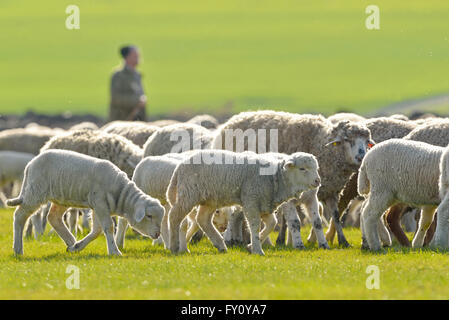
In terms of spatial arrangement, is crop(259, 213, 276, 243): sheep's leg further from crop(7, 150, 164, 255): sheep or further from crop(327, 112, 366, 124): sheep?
crop(327, 112, 366, 124): sheep

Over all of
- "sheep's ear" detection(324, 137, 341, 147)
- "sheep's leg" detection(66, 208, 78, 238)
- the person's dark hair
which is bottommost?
"sheep's leg" detection(66, 208, 78, 238)

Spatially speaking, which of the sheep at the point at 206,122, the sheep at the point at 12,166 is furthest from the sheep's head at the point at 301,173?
the sheep at the point at 12,166

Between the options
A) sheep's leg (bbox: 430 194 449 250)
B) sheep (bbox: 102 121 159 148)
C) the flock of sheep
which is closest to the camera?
sheep's leg (bbox: 430 194 449 250)

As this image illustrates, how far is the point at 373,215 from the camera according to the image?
42.4ft

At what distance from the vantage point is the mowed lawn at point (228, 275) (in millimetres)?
9578

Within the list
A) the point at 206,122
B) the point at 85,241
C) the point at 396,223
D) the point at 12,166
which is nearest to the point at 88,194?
the point at 85,241

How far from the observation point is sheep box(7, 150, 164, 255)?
42.6 ft

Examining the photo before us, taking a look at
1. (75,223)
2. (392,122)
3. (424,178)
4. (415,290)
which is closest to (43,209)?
(75,223)

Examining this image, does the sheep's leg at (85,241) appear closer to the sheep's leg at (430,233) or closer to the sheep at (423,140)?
the sheep at (423,140)

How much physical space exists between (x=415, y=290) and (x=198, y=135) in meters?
8.12

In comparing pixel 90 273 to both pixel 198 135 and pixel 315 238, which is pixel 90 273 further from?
pixel 198 135

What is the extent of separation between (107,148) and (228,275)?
6.51m

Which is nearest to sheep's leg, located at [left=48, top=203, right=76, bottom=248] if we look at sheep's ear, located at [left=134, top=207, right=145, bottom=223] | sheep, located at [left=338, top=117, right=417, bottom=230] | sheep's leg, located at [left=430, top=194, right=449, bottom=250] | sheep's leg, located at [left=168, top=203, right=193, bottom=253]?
sheep's ear, located at [left=134, top=207, right=145, bottom=223]

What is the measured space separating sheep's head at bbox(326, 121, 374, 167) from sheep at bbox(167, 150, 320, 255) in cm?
198
